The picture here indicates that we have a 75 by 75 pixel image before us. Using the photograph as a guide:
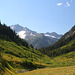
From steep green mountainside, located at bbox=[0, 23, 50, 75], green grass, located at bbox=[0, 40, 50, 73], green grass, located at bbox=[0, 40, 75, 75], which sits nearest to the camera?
green grass, located at bbox=[0, 40, 75, 75]

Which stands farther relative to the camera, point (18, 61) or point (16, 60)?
point (16, 60)

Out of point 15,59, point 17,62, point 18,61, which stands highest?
point 15,59

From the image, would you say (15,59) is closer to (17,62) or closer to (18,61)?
(18,61)

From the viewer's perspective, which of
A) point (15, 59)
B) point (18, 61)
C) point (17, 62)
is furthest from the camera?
point (15, 59)

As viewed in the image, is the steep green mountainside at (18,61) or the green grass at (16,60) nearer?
the steep green mountainside at (18,61)

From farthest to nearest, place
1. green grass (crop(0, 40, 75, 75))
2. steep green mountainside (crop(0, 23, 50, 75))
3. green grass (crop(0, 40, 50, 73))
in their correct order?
green grass (crop(0, 40, 50, 73))
steep green mountainside (crop(0, 23, 50, 75))
green grass (crop(0, 40, 75, 75))

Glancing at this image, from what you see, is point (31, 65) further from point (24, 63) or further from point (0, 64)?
point (0, 64)

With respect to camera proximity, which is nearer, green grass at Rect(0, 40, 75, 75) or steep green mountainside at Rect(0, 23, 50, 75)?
green grass at Rect(0, 40, 75, 75)

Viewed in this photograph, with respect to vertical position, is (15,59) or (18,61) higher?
(15,59)

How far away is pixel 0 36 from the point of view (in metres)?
136

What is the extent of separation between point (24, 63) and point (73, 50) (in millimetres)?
139162

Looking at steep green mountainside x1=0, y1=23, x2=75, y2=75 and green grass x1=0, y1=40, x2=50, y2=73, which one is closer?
steep green mountainside x1=0, y1=23, x2=75, y2=75

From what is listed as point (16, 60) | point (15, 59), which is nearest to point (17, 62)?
point (16, 60)

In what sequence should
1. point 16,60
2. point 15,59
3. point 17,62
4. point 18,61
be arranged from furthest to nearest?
1. point 15,59
2. point 16,60
3. point 18,61
4. point 17,62
